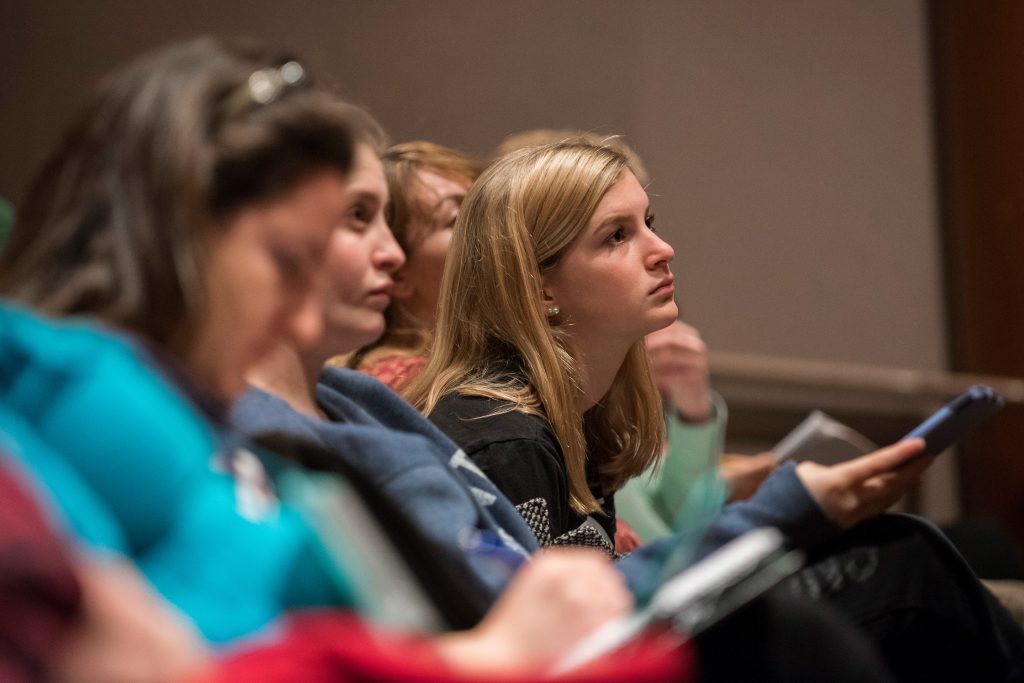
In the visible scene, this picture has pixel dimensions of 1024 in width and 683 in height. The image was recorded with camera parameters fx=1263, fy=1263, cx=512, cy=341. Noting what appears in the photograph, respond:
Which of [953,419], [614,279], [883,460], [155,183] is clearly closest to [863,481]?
[883,460]

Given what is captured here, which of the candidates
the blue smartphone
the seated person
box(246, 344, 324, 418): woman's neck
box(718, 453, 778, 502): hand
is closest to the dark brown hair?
the seated person

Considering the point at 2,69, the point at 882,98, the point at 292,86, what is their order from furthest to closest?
the point at 882,98 → the point at 2,69 → the point at 292,86

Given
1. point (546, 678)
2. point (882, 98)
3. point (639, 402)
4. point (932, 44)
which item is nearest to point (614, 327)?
point (639, 402)

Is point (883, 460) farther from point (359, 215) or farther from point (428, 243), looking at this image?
point (428, 243)

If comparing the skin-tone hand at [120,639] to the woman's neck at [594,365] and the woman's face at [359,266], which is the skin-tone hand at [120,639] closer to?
the woman's face at [359,266]

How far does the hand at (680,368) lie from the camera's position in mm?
1872

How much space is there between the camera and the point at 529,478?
1333mm

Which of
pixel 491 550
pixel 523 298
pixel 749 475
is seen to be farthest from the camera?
pixel 749 475

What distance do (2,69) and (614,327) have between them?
1.18 m

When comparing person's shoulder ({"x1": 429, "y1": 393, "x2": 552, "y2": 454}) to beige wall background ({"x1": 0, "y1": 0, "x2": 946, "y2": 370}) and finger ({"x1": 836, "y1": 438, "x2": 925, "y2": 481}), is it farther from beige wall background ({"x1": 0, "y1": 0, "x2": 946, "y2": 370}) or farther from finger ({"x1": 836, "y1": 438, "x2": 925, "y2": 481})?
beige wall background ({"x1": 0, "y1": 0, "x2": 946, "y2": 370})

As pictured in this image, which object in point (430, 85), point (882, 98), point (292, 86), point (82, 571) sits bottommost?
point (882, 98)

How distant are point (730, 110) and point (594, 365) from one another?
1.54 meters

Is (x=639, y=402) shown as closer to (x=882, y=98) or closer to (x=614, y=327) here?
(x=614, y=327)

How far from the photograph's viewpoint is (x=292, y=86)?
788mm
